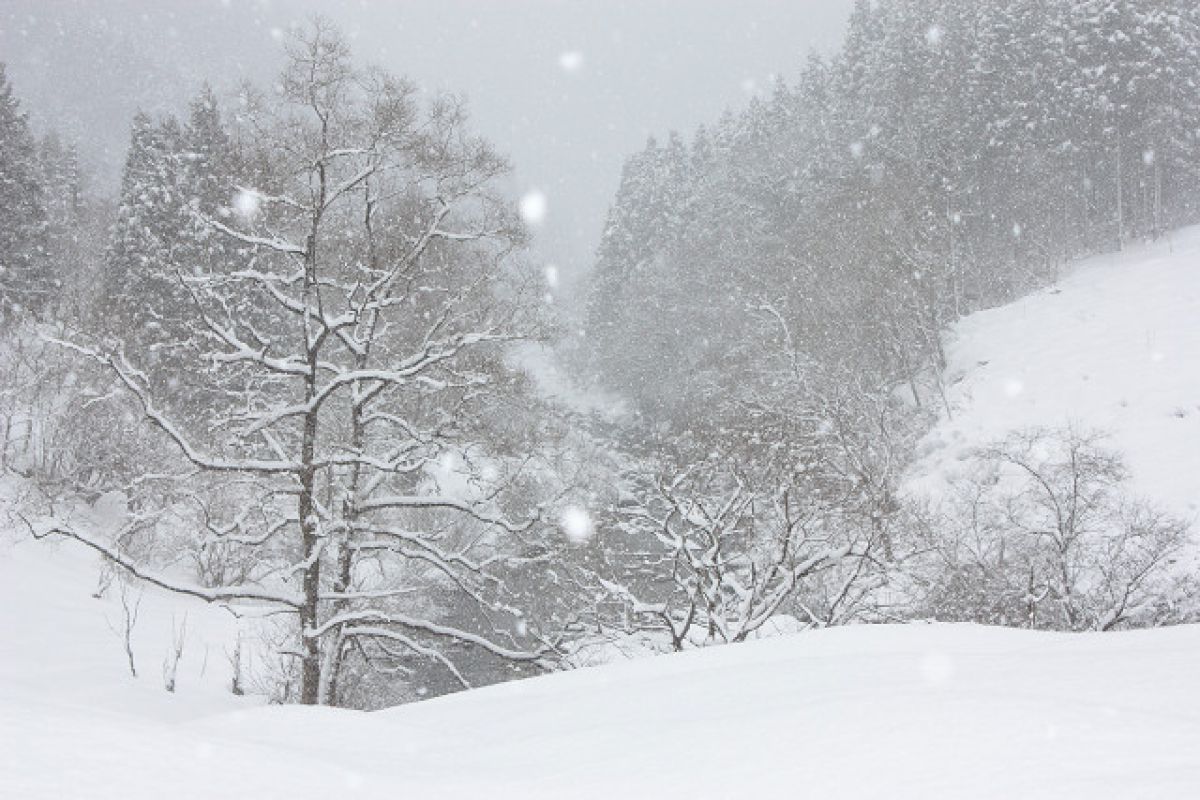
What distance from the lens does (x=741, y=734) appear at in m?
3.46

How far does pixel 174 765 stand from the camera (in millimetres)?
2533

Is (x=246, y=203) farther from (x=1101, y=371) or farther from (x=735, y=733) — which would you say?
(x=1101, y=371)

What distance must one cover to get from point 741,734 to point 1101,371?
28.8 metres

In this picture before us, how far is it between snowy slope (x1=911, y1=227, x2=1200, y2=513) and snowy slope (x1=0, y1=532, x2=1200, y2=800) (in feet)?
62.6

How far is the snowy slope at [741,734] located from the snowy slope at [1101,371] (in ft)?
62.6

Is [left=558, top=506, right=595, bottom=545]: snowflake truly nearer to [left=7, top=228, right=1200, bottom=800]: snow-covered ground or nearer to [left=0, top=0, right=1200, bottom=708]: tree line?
[left=0, top=0, right=1200, bottom=708]: tree line

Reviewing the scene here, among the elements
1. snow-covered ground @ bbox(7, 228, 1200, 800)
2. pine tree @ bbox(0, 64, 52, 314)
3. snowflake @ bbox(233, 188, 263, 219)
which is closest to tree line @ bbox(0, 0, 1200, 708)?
snowflake @ bbox(233, 188, 263, 219)

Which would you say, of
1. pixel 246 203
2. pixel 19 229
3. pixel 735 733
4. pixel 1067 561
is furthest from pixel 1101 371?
pixel 19 229

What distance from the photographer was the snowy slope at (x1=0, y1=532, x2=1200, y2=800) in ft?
7.99

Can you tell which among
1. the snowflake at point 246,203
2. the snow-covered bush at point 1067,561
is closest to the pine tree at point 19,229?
the snowflake at point 246,203

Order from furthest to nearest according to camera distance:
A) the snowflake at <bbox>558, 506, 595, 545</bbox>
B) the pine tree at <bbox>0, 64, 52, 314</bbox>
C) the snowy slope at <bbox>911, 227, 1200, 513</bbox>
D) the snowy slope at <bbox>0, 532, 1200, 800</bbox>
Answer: the pine tree at <bbox>0, 64, 52, 314</bbox>
the snowy slope at <bbox>911, 227, 1200, 513</bbox>
the snowflake at <bbox>558, 506, 595, 545</bbox>
the snowy slope at <bbox>0, 532, 1200, 800</bbox>

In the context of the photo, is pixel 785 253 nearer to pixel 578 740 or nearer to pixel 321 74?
pixel 321 74

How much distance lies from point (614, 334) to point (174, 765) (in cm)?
5552

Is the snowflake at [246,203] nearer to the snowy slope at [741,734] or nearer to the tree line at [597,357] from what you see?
the tree line at [597,357]
